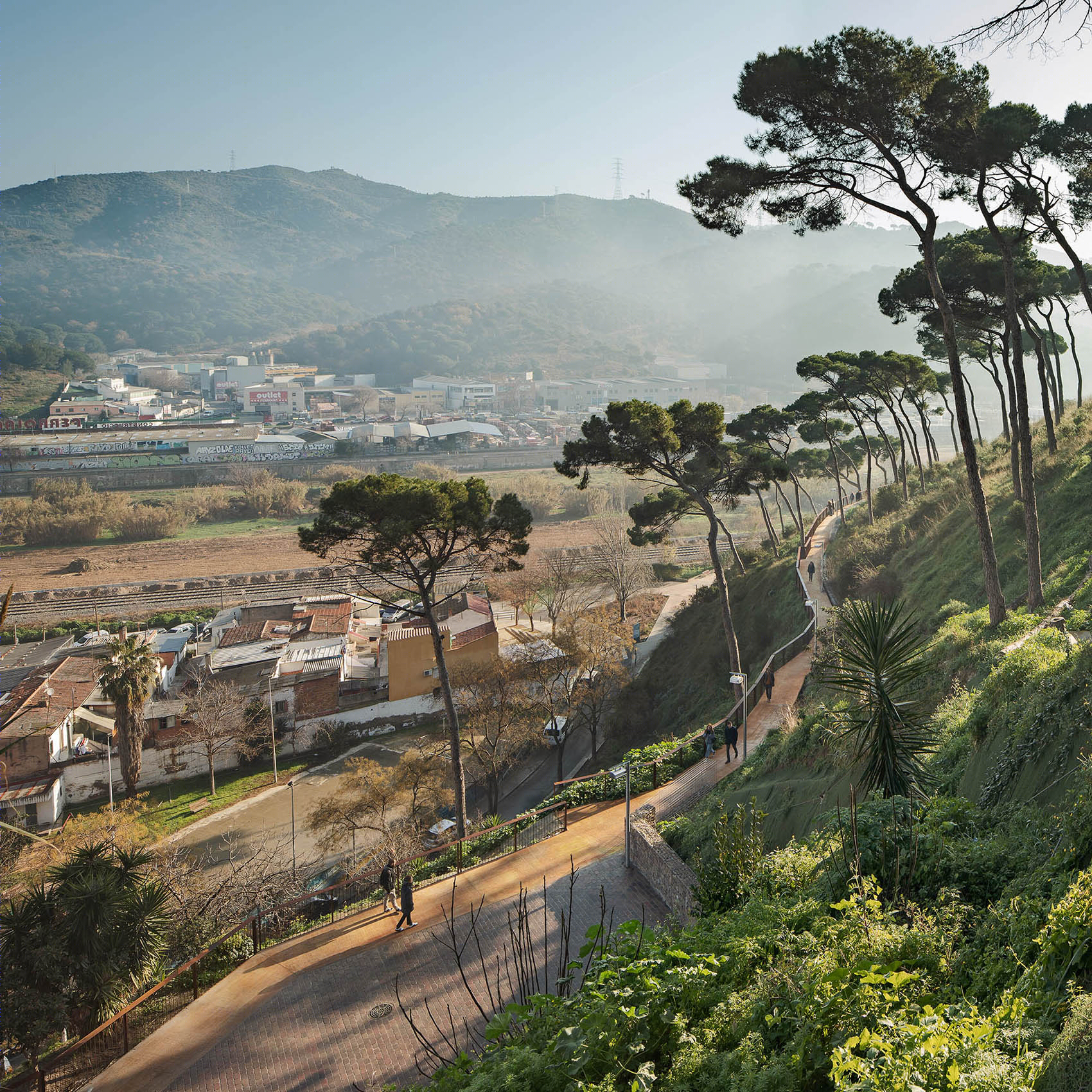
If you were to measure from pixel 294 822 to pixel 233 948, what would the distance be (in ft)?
37.9

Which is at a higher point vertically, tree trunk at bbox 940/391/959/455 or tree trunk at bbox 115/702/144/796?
tree trunk at bbox 940/391/959/455

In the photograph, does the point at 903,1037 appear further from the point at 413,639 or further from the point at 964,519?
the point at 413,639

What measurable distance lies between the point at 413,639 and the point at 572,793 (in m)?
19.7

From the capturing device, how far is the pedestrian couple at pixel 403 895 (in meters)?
9.98

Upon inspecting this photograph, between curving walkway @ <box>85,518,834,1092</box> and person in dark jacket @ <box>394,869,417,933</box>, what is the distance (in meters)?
0.14

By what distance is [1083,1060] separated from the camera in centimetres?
283

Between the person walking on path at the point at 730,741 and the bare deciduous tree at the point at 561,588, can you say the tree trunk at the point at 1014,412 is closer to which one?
the person walking on path at the point at 730,741

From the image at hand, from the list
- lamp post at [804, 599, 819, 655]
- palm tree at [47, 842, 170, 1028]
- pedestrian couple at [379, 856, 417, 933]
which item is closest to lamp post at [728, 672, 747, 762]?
lamp post at [804, 599, 819, 655]

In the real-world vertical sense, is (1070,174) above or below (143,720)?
above

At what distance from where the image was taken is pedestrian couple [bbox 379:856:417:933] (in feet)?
32.8

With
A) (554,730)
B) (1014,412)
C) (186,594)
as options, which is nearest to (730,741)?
(1014,412)

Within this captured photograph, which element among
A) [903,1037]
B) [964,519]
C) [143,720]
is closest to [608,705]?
[964,519]

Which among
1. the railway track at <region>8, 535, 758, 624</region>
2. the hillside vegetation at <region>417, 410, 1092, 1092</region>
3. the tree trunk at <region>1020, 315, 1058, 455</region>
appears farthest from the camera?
the railway track at <region>8, 535, 758, 624</region>

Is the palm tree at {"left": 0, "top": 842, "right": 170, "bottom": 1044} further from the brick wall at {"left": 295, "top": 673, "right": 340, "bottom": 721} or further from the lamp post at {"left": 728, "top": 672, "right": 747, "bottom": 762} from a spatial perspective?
the brick wall at {"left": 295, "top": 673, "right": 340, "bottom": 721}
